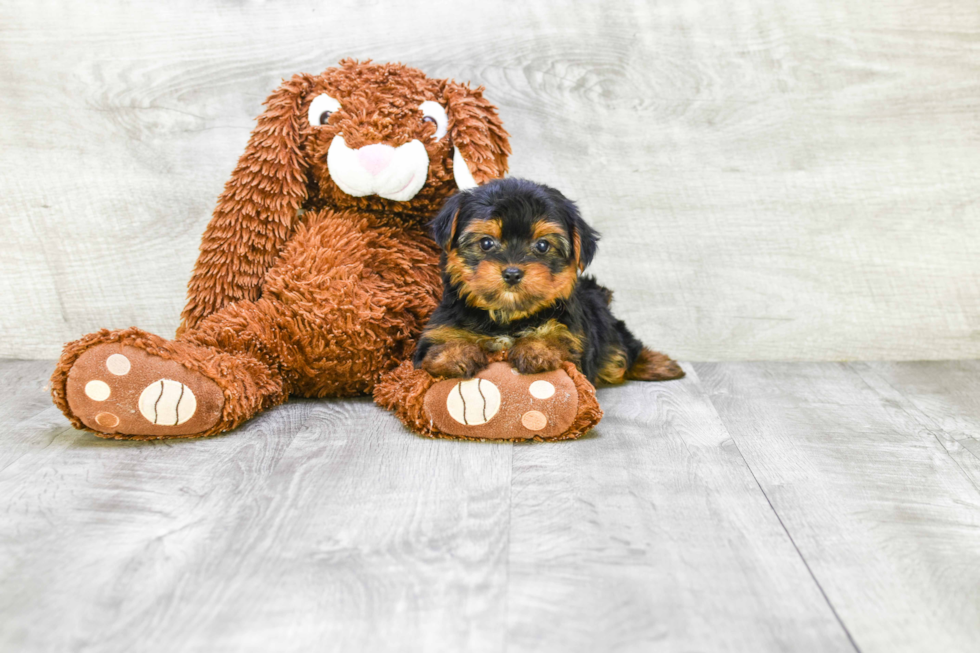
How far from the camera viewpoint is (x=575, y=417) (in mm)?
2021

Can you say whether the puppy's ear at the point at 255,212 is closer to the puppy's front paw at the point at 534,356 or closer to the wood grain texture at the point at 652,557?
the puppy's front paw at the point at 534,356

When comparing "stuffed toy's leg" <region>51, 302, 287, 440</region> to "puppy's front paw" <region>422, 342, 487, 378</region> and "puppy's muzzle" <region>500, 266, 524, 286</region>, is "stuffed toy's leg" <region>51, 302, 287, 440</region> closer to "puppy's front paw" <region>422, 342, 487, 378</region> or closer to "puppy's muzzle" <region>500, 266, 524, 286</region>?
"puppy's front paw" <region>422, 342, 487, 378</region>

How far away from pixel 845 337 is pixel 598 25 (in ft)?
5.04

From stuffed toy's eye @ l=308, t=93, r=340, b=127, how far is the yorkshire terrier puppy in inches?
23.2

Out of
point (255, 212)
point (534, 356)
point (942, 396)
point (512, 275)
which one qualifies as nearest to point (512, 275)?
point (512, 275)

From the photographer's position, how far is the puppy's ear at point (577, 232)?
6.66 ft

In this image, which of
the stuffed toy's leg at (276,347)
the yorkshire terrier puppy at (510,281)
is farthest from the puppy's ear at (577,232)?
the stuffed toy's leg at (276,347)

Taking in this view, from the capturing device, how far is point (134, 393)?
76.7 inches

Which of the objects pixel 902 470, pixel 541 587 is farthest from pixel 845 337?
pixel 541 587

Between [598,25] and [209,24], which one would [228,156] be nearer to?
[209,24]

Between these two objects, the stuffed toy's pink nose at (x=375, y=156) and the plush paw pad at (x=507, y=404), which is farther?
the stuffed toy's pink nose at (x=375, y=156)

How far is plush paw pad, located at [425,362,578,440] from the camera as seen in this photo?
2.00 m

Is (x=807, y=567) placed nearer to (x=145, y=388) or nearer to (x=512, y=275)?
(x=512, y=275)

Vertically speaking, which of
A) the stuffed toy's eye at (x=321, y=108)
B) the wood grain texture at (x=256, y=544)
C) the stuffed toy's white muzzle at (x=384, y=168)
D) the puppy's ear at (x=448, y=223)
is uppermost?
the stuffed toy's eye at (x=321, y=108)
